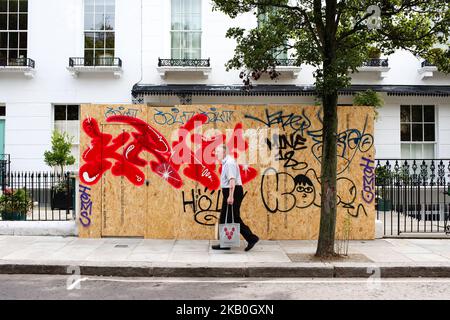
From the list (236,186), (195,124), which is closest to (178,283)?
(236,186)

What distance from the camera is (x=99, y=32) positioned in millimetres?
18891

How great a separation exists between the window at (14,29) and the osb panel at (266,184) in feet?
32.8

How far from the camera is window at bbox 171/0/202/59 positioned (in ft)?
61.9

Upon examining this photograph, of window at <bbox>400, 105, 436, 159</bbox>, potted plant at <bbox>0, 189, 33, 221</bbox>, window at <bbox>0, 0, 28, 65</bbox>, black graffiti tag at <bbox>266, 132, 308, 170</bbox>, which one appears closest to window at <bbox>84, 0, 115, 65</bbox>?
window at <bbox>0, 0, 28, 65</bbox>

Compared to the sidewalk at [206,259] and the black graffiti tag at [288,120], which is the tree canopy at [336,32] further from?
the sidewalk at [206,259]

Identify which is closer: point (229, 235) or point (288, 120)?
point (229, 235)

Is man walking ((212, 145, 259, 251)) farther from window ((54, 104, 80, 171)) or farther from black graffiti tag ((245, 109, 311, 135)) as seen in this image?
window ((54, 104, 80, 171))

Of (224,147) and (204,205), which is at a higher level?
(224,147)

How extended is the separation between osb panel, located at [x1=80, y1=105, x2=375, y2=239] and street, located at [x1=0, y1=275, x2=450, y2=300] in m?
2.80

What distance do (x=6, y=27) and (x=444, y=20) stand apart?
15792mm

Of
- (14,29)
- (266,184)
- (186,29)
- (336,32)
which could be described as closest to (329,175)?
(266,184)

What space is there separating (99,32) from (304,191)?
1171 centimetres

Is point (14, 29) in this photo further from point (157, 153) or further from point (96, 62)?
point (157, 153)
